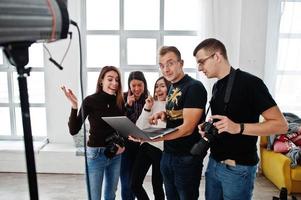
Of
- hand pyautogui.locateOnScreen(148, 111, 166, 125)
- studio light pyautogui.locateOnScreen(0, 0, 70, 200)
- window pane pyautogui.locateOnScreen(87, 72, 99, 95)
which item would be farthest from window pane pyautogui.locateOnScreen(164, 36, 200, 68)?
studio light pyautogui.locateOnScreen(0, 0, 70, 200)

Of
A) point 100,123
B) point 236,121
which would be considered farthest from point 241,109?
point 100,123

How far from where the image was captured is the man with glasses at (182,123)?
5.33ft

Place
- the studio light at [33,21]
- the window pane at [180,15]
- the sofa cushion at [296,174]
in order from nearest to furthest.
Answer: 1. the studio light at [33,21]
2. the sofa cushion at [296,174]
3. the window pane at [180,15]

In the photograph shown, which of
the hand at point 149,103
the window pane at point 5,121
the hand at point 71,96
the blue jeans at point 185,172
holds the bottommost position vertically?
the window pane at point 5,121

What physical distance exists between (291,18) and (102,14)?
2.26 meters

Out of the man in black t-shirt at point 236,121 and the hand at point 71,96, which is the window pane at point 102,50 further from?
the man in black t-shirt at point 236,121

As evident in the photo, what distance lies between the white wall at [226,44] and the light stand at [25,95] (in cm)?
280

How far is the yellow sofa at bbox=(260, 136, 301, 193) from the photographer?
9.37 ft

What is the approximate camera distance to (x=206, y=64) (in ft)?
4.83

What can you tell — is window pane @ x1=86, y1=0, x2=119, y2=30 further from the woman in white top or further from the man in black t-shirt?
the man in black t-shirt

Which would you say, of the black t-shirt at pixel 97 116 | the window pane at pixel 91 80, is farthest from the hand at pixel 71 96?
the window pane at pixel 91 80

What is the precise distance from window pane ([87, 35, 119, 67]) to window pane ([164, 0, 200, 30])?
0.69m

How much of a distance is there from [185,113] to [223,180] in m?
0.40

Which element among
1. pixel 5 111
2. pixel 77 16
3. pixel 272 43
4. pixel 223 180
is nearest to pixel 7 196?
pixel 5 111
